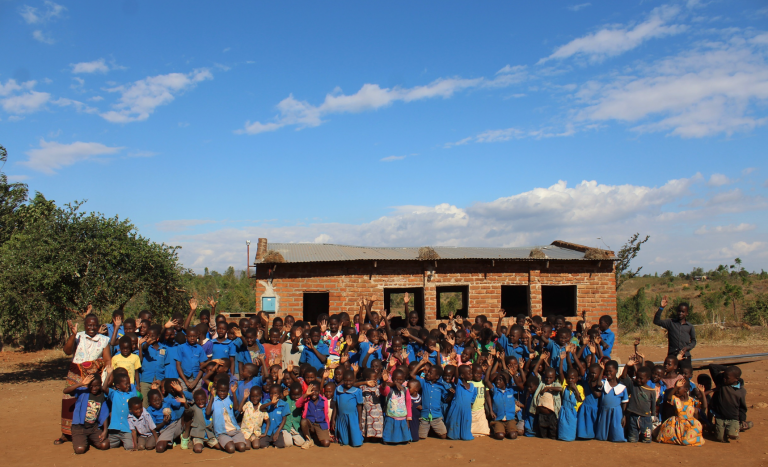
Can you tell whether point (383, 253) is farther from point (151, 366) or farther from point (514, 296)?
point (151, 366)

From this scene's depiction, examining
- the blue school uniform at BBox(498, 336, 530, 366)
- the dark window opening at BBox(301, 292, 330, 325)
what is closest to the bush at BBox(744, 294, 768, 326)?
the dark window opening at BBox(301, 292, 330, 325)

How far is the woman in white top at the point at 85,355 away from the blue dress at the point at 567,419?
5.22 meters

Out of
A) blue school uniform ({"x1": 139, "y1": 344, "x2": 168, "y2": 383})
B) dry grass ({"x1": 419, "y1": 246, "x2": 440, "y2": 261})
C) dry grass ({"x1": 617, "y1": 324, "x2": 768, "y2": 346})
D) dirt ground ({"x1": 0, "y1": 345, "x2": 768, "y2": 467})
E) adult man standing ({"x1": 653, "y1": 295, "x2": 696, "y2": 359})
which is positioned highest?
dry grass ({"x1": 419, "y1": 246, "x2": 440, "y2": 261})

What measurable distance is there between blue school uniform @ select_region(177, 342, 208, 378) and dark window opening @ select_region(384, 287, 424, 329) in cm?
634

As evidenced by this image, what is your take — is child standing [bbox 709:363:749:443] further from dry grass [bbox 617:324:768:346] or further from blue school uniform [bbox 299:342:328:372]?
dry grass [bbox 617:324:768:346]

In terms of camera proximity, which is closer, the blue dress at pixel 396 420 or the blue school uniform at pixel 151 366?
the blue dress at pixel 396 420

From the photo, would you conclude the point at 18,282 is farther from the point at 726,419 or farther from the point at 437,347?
the point at 726,419

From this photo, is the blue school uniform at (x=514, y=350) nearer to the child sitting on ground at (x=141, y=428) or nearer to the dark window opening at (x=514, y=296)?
the child sitting on ground at (x=141, y=428)

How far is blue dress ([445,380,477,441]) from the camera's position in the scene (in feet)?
18.9

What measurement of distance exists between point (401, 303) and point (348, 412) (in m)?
19.4

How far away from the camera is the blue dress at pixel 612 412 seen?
5668 millimetres

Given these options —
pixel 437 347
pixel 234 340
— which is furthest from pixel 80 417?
pixel 437 347

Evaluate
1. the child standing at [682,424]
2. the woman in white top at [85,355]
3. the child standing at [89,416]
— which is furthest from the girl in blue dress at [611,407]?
the woman in white top at [85,355]

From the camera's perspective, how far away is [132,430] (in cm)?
535
